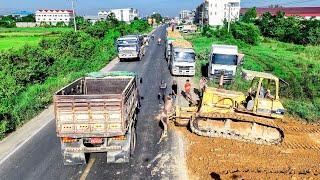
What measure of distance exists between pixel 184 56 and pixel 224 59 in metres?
4.12

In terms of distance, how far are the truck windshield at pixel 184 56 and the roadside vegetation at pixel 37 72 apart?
856 centimetres

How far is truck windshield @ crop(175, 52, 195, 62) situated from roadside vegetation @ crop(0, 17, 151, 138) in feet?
28.1

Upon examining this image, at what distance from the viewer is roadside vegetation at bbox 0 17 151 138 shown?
1831 centimetres

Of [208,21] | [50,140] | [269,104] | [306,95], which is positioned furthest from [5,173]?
[208,21]

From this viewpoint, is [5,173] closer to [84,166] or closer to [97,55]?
[84,166]

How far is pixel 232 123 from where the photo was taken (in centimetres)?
1552

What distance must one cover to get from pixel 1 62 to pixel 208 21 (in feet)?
373

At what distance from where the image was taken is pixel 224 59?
27.1 metres

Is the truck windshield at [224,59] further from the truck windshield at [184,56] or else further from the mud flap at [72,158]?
the mud flap at [72,158]

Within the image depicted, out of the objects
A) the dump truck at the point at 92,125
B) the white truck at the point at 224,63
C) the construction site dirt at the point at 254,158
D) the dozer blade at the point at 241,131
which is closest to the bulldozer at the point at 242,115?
the dozer blade at the point at 241,131

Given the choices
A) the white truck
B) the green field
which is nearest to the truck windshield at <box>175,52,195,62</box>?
the white truck

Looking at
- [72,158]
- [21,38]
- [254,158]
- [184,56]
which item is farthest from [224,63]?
[21,38]

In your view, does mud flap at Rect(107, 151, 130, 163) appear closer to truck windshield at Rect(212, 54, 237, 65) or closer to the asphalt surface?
the asphalt surface

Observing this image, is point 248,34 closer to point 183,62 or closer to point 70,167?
point 183,62
